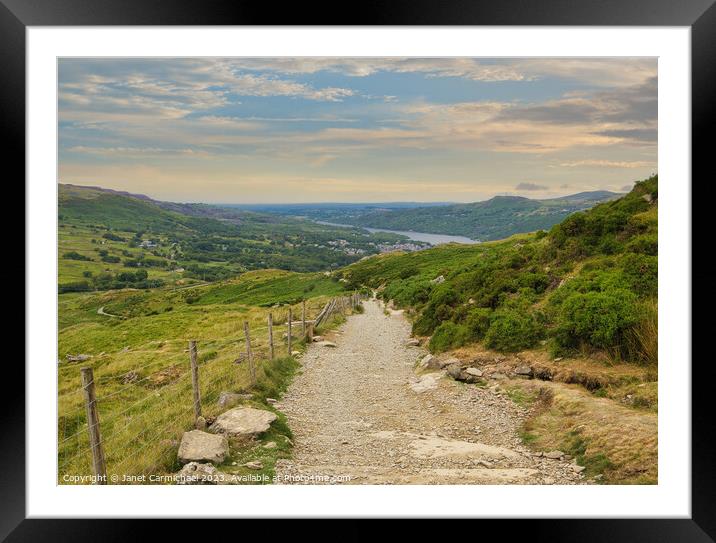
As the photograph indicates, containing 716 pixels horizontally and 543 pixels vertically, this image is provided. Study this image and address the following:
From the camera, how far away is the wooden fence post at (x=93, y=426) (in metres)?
3.55

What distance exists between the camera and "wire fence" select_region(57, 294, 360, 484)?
169 inches

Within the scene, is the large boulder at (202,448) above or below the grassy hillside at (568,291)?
below

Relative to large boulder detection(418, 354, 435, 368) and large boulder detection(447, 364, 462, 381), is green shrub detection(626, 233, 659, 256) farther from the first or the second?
large boulder detection(418, 354, 435, 368)

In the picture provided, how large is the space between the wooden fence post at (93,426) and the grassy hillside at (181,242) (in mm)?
5270

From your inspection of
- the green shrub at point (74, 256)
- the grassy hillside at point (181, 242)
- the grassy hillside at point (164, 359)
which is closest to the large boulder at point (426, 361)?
the grassy hillside at point (164, 359)

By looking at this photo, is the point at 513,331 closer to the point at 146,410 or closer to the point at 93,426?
the point at 146,410

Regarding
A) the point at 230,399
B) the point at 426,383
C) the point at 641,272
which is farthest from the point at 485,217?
the point at 230,399

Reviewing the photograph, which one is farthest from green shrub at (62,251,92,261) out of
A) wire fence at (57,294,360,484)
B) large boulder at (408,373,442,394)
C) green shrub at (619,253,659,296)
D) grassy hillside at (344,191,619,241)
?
green shrub at (619,253,659,296)

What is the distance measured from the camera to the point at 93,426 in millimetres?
3748

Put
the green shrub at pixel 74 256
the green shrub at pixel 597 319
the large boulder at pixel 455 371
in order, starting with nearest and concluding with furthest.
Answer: the green shrub at pixel 597 319
the large boulder at pixel 455 371
the green shrub at pixel 74 256

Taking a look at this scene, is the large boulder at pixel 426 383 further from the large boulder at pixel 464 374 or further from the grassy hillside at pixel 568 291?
the grassy hillside at pixel 568 291
